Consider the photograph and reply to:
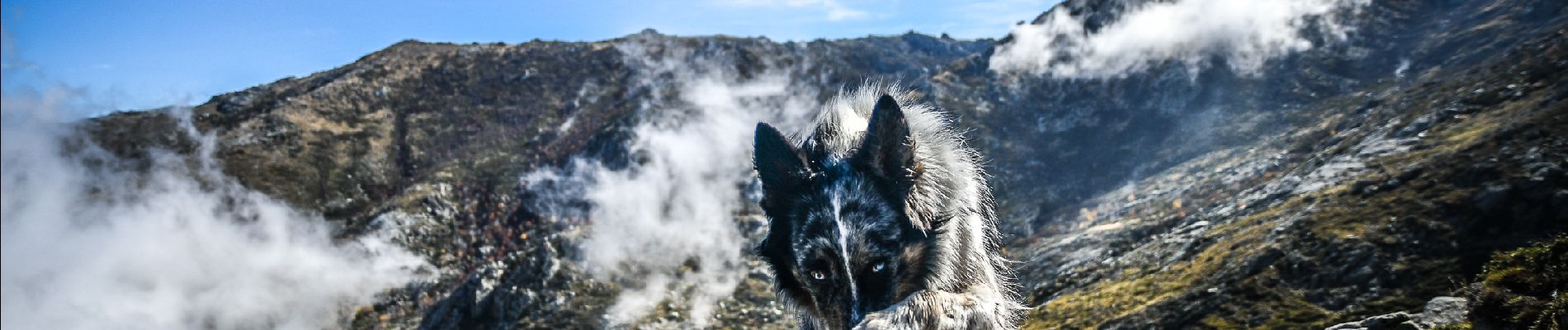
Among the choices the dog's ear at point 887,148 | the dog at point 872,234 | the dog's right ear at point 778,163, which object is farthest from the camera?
the dog's right ear at point 778,163

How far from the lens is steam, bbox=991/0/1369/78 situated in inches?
1538

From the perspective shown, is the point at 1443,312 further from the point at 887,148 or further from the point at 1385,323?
the point at 887,148

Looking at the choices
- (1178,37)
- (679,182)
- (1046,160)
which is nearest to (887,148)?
(679,182)

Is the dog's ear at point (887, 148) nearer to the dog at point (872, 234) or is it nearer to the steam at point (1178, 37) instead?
the dog at point (872, 234)

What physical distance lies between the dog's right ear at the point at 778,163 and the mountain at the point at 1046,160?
1.33 m

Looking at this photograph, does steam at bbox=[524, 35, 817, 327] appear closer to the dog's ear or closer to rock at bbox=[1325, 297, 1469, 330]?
rock at bbox=[1325, 297, 1469, 330]

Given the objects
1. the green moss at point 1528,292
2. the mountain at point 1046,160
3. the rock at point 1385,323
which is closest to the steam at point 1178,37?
the mountain at point 1046,160

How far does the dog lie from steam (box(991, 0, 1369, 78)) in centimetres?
4309

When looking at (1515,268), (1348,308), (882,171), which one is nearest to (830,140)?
(882,171)

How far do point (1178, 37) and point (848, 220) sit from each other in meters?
49.2

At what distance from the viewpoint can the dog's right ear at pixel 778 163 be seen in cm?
272

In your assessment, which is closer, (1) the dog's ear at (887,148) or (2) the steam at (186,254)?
(1) the dog's ear at (887,148)

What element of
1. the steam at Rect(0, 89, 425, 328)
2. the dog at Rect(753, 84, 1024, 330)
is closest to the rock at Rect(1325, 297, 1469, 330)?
the dog at Rect(753, 84, 1024, 330)

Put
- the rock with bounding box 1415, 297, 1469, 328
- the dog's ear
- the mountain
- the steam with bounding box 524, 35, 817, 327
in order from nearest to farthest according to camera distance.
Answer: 1. the dog's ear
2. the rock with bounding box 1415, 297, 1469, 328
3. the mountain
4. the steam with bounding box 524, 35, 817, 327
